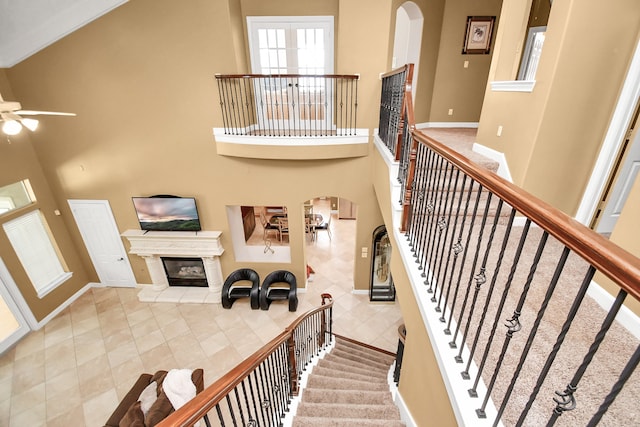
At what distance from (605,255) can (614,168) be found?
3.16 meters

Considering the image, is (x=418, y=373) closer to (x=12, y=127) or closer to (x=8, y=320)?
(x=12, y=127)

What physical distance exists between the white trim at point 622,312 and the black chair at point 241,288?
18.4 ft

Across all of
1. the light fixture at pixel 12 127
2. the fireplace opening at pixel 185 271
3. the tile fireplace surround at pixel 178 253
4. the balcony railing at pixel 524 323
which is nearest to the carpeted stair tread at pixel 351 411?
the balcony railing at pixel 524 323

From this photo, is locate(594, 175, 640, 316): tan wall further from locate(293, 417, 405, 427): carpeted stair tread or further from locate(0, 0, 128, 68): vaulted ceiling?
locate(0, 0, 128, 68): vaulted ceiling

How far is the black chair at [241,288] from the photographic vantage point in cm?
646

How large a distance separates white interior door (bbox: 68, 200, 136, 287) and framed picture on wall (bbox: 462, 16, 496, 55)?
8.24 metres

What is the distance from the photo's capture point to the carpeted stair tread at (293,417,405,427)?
2.77 metres

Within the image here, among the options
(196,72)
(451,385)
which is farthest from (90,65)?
(451,385)

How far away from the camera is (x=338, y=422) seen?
2.80m

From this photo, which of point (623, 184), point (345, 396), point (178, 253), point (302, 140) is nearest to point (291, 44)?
point (302, 140)

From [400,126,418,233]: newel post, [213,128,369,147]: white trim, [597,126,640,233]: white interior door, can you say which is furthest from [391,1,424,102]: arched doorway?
[400,126,418,233]: newel post

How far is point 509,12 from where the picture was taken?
147 inches

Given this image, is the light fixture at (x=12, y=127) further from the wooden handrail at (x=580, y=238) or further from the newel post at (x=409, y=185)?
the wooden handrail at (x=580, y=238)

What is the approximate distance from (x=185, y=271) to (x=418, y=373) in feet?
20.6
